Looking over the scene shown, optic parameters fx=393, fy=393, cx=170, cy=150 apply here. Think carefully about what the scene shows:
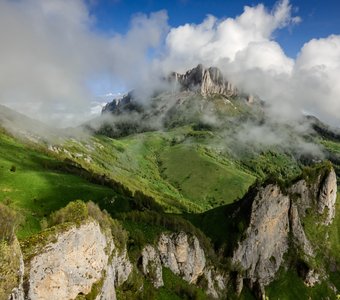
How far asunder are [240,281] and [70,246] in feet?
426

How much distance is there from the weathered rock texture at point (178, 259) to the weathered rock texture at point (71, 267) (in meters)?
34.1

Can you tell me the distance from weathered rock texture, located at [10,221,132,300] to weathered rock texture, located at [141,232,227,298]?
3405 cm

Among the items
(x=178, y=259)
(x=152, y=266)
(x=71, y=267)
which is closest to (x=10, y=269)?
(x=71, y=267)

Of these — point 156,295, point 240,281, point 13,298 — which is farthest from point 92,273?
point 240,281

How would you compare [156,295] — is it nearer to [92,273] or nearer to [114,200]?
[92,273]

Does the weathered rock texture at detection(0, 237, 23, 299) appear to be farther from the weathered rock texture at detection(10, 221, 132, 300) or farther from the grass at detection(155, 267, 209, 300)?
the grass at detection(155, 267, 209, 300)

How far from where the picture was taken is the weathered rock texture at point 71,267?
198 ft

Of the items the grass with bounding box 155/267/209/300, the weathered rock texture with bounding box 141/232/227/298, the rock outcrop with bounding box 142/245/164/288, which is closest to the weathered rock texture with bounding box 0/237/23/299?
the weathered rock texture with bounding box 141/232/227/298

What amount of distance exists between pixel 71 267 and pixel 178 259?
7545 centimetres

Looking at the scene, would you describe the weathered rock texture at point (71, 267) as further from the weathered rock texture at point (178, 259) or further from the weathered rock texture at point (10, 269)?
the weathered rock texture at point (178, 259)

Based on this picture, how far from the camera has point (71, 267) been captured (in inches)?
2734

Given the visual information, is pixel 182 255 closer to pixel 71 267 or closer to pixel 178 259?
pixel 178 259

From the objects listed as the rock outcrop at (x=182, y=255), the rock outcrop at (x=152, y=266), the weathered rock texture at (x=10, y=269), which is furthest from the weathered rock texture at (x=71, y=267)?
the rock outcrop at (x=182, y=255)

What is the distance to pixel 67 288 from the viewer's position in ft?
224
